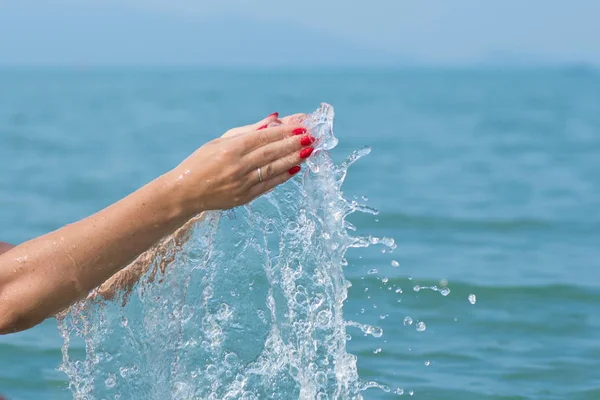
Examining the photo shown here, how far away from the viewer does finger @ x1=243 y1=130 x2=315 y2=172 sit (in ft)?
Result: 8.88

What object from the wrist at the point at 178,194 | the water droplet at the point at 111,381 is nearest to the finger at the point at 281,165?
the wrist at the point at 178,194

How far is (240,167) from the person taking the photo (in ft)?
8.86

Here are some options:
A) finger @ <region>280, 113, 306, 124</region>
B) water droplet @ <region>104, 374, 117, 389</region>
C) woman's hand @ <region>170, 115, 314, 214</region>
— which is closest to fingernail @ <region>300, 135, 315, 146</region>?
woman's hand @ <region>170, 115, 314, 214</region>

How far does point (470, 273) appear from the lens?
799cm

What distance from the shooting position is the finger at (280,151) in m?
2.71

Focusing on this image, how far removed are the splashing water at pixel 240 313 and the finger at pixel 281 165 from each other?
0.56 m

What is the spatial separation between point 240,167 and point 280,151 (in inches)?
4.8

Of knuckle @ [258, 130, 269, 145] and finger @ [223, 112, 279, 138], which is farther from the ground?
finger @ [223, 112, 279, 138]

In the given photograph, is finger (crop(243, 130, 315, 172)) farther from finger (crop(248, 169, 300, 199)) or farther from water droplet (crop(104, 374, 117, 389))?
water droplet (crop(104, 374, 117, 389))

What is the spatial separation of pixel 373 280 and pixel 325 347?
3217 millimetres

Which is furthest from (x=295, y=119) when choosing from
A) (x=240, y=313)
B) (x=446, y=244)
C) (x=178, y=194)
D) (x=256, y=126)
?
(x=446, y=244)

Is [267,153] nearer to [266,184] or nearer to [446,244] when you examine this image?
[266,184]

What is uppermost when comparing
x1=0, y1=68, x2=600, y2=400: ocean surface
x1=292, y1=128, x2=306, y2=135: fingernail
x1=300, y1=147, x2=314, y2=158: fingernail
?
x1=0, y1=68, x2=600, y2=400: ocean surface

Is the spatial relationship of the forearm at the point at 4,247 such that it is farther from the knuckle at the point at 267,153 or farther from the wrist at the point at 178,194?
the knuckle at the point at 267,153
